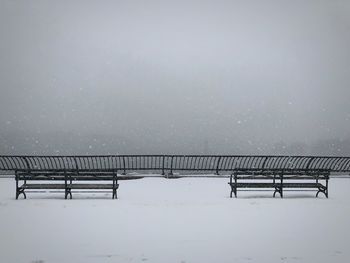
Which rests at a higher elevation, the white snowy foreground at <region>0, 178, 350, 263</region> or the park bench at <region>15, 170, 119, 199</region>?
the park bench at <region>15, 170, 119, 199</region>

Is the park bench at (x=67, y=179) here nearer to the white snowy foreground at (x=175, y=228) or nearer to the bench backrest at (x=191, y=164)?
the bench backrest at (x=191, y=164)

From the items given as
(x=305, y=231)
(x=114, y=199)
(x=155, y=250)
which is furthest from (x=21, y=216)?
(x=305, y=231)

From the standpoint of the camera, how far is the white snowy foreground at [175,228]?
6.07 meters

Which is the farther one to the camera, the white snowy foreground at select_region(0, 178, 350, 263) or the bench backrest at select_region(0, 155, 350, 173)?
the bench backrest at select_region(0, 155, 350, 173)

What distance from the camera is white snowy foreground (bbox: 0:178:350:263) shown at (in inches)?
239

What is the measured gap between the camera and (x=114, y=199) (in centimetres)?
1081

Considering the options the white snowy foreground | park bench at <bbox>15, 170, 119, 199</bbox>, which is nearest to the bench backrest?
park bench at <bbox>15, 170, 119, 199</bbox>

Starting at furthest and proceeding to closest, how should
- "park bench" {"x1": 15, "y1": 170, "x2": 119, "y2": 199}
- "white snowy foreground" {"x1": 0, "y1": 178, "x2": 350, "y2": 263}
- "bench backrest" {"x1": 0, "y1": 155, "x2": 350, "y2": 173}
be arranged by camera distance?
"bench backrest" {"x1": 0, "y1": 155, "x2": 350, "y2": 173} < "park bench" {"x1": 15, "y1": 170, "x2": 119, "y2": 199} < "white snowy foreground" {"x1": 0, "y1": 178, "x2": 350, "y2": 263}

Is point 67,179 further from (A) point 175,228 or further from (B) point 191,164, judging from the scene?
(B) point 191,164

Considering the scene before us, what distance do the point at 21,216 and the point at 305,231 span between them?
5.71 metres

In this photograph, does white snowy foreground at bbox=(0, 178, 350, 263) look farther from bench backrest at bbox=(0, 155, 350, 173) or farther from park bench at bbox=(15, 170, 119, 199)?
bench backrest at bbox=(0, 155, 350, 173)

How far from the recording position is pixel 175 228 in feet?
25.1

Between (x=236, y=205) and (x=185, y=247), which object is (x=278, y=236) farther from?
(x=236, y=205)

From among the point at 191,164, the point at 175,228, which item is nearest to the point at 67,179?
the point at 175,228
